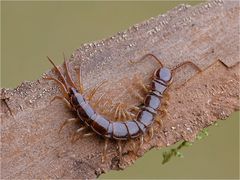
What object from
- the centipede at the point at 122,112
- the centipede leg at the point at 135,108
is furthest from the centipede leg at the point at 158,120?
the centipede leg at the point at 135,108

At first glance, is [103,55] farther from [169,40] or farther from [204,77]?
[204,77]

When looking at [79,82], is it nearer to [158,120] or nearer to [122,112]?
[122,112]

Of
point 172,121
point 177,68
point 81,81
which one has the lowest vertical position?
point 172,121

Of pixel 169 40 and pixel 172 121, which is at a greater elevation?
pixel 169 40

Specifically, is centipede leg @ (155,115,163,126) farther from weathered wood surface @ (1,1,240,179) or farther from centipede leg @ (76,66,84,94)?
centipede leg @ (76,66,84,94)

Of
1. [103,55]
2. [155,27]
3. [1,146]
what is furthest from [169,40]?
[1,146]
